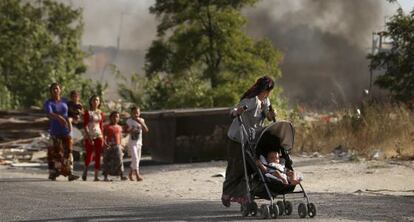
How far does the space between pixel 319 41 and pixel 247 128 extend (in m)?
36.6

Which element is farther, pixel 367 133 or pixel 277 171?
pixel 367 133

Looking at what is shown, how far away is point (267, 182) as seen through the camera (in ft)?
31.7

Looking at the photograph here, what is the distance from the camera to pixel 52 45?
167ft

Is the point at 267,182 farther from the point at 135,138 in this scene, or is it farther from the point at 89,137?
the point at 135,138

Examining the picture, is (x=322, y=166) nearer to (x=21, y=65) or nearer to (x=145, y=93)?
(x=145, y=93)

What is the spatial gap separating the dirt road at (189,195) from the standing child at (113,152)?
2.18 ft

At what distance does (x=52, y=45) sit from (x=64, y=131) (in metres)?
35.9

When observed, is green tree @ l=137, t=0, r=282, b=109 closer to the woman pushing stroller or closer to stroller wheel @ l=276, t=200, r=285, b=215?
the woman pushing stroller

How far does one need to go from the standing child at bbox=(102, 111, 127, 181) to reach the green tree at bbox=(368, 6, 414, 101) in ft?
29.7

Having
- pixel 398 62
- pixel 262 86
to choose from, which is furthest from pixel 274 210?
pixel 398 62

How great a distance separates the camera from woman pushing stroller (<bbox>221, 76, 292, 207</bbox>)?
10.0 m

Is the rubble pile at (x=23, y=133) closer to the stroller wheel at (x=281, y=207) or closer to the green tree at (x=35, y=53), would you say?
the green tree at (x=35, y=53)

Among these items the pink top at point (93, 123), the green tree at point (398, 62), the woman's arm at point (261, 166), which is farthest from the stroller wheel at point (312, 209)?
the green tree at point (398, 62)

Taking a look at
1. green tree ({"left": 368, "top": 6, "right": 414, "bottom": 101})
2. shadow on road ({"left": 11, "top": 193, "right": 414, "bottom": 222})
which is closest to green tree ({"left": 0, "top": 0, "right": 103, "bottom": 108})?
green tree ({"left": 368, "top": 6, "right": 414, "bottom": 101})
